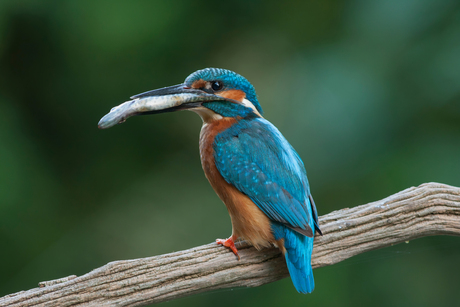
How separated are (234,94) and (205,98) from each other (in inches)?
6.7

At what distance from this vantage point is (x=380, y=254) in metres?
2.47

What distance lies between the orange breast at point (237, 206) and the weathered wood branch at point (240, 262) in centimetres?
9

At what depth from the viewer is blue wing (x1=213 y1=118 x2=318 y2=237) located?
1.68 m

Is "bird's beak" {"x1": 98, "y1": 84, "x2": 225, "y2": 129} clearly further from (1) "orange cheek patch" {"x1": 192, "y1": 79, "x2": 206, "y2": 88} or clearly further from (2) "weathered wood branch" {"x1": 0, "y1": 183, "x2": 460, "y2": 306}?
(2) "weathered wood branch" {"x1": 0, "y1": 183, "x2": 460, "y2": 306}

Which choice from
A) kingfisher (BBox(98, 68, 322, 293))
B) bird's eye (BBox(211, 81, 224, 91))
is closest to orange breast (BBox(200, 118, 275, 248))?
kingfisher (BBox(98, 68, 322, 293))

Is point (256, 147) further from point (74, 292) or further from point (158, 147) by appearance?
point (158, 147)

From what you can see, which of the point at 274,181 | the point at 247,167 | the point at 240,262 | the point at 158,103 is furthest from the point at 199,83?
the point at 240,262

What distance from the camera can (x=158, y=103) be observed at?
1.62m

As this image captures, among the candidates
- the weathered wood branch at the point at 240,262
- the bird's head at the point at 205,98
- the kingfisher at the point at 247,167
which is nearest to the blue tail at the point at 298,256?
the kingfisher at the point at 247,167

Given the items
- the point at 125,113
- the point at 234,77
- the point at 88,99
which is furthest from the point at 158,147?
the point at 125,113

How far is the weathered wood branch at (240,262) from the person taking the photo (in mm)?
1666

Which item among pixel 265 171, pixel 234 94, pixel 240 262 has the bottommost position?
pixel 240 262

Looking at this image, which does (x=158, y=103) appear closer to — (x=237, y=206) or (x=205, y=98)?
(x=205, y=98)

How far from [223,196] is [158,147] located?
1.54 meters
